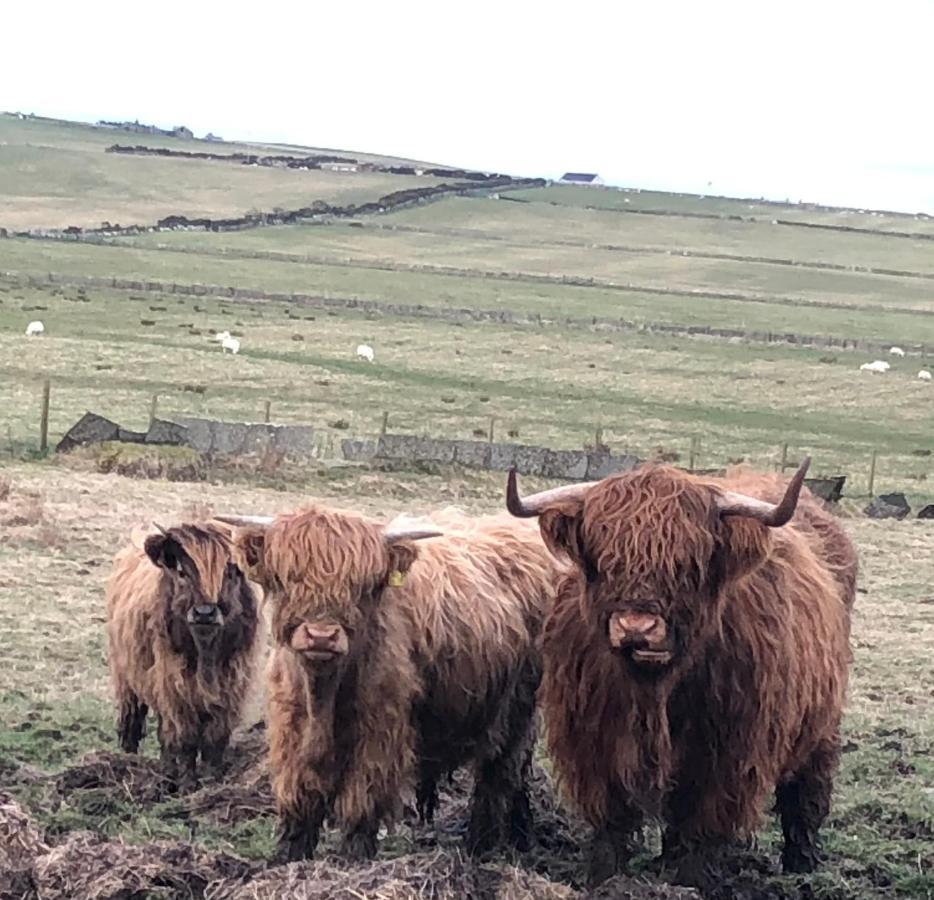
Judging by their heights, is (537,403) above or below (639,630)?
below

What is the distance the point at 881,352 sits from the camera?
186ft

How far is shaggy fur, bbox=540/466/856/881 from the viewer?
6.20m

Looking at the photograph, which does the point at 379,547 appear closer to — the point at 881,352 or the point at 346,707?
the point at 346,707

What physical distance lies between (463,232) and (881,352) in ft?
161

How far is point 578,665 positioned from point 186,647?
121 inches

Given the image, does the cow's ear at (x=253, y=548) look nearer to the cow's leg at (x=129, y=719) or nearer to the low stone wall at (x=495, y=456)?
the cow's leg at (x=129, y=719)

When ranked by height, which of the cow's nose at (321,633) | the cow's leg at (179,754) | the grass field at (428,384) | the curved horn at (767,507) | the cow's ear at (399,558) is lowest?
the grass field at (428,384)

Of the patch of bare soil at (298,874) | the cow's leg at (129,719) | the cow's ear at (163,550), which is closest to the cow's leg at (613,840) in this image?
the patch of bare soil at (298,874)

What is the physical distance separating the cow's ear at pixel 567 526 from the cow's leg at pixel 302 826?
64.4 inches

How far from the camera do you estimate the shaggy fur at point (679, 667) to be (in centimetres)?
620

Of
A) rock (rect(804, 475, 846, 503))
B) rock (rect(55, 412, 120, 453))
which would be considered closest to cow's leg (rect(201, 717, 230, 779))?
rock (rect(55, 412, 120, 453))

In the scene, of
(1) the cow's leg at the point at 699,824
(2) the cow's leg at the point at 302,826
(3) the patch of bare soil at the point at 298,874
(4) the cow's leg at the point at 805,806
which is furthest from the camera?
(4) the cow's leg at the point at 805,806

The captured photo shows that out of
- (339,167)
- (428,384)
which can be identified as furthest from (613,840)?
(339,167)

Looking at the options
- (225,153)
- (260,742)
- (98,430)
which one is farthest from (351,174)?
(260,742)
